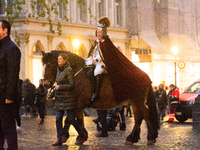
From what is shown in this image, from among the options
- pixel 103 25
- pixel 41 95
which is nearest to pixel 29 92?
pixel 41 95

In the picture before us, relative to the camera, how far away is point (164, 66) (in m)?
45.5

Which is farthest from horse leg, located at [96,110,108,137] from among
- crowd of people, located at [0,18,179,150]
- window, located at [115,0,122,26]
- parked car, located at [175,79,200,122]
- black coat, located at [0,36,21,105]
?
window, located at [115,0,122,26]

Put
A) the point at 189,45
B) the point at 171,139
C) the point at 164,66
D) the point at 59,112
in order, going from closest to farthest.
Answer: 1. the point at 59,112
2. the point at 171,139
3. the point at 164,66
4. the point at 189,45

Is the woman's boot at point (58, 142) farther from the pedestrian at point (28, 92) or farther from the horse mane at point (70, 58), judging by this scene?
the pedestrian at point (28, 92)

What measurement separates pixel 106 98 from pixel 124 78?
58 centimetres

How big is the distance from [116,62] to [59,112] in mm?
1586

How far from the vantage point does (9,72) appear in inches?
311

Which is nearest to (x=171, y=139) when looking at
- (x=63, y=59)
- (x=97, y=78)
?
(x=97, y=78)

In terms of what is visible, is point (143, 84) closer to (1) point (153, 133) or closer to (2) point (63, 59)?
(1) point (153, 133)

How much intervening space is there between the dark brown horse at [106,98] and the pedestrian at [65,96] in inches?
13.0

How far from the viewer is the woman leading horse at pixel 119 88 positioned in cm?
1111

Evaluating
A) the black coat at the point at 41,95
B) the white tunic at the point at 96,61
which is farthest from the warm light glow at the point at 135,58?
the white tunic at the point at 96,61

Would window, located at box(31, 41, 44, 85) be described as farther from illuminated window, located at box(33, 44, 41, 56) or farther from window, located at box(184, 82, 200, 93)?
window, located at box(184, 82, 200, 93)

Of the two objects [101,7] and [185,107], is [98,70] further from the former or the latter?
[101,7]
